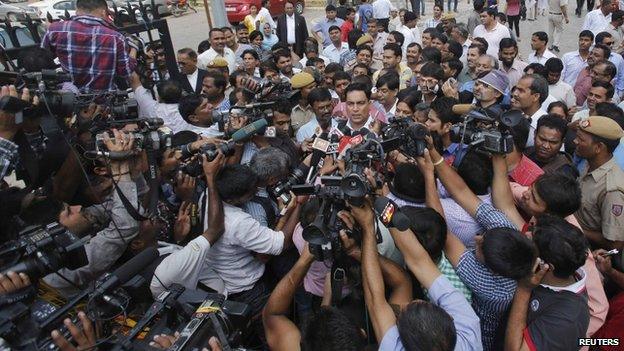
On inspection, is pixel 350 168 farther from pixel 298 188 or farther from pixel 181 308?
pixel 181 308

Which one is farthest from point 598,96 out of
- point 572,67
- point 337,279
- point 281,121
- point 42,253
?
point 42,253

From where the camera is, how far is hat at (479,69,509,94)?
4508mm

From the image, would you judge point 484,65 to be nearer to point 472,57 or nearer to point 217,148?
point 472,57

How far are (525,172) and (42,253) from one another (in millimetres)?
3164

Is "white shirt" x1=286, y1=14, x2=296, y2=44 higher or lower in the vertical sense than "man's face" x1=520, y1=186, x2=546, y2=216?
higher

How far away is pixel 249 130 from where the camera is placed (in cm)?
330

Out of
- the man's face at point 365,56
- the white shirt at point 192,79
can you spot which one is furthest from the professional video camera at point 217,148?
the man's face at point 365,56

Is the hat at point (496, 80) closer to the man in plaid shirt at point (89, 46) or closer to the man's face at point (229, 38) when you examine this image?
the man in plaid shirt at point (89, 46)

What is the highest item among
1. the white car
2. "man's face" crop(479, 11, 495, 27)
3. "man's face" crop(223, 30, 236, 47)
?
the white car

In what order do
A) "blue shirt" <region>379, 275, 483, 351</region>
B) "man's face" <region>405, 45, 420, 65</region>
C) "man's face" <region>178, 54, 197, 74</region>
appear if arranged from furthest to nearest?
1. "man's face" <region>405, 45, 420, 65</region>
2. "man's face" <region>178, 54, 197, 74</region>
3. "blue shirt" <region>379, 275, 483, 351</region>

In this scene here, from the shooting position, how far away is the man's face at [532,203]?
8.92ft

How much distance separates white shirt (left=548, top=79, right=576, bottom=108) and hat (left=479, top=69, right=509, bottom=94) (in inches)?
41.6

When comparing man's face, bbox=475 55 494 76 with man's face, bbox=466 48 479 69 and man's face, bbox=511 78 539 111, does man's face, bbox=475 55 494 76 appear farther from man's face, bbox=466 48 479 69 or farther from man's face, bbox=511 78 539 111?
man's face, bbox=511 78 539 111
